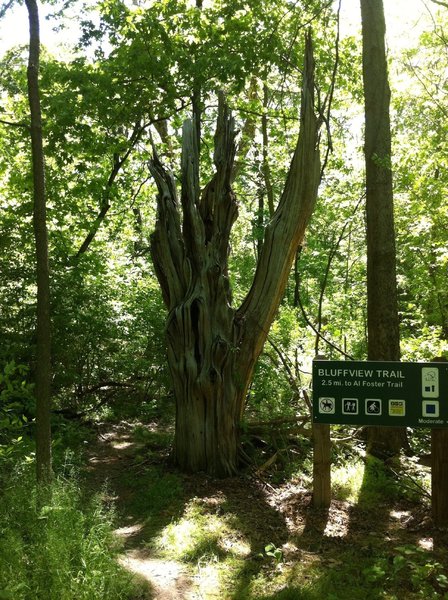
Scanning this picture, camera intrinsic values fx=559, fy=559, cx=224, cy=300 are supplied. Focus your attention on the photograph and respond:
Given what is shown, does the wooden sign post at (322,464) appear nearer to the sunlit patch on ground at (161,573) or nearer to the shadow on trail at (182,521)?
the shadow on trail at (182,521)

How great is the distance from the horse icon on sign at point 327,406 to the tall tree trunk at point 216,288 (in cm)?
159

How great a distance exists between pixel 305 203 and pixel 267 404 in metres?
3.34

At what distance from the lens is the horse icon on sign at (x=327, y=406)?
18.7ft

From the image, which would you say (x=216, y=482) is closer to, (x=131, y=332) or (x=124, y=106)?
(x=131, y=332)

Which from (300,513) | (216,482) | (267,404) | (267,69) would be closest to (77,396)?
(267,404)

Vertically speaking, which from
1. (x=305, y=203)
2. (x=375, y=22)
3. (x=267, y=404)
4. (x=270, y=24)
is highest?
(x=270, y=24)

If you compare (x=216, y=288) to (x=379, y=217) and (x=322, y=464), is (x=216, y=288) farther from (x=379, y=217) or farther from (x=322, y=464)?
(x=322, y=464)

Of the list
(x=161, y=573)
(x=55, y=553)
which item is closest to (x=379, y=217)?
(x=161, y=573)

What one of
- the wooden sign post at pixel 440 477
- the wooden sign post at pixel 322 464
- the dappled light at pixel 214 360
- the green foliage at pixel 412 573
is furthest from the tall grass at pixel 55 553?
the wooden sign post at pixel 440 477

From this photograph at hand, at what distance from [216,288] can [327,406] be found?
226 centimetres

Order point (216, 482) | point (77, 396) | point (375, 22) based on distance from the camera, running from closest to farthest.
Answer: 1. point (216, 482)
2. point (375, 22)
3. point (77, 396)

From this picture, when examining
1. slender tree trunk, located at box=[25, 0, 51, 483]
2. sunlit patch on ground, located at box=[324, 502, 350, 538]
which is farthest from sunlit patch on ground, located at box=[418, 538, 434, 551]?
slender tree trunk, located at box=[25, 0, 51, 483]

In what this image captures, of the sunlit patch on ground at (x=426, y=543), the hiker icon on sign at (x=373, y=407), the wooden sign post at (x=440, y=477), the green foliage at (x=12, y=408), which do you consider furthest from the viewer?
the hiker icon on sign at (x=373, y=407)

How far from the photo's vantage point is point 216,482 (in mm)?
6660
